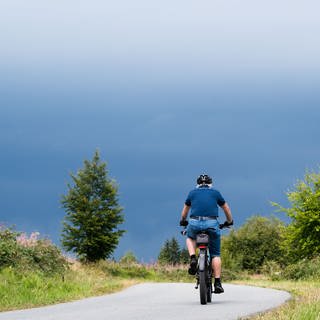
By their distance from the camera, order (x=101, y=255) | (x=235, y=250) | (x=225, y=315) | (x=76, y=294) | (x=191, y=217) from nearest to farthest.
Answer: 1. (x=225, y=315)
2. (x=191, y=217)
3. (x=76, y=294)
4. (x=101, y=255)
5. (x=235, y=250)

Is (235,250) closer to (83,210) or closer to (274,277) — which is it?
(83,210)

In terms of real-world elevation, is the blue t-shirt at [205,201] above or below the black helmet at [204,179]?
below

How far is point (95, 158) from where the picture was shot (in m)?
50.1

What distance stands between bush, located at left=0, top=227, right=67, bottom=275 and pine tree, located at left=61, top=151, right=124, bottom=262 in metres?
21.4

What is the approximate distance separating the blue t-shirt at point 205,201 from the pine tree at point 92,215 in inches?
1383

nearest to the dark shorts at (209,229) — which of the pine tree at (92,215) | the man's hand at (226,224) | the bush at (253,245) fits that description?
the man's hand at (226,224)

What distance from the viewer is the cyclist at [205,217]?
1177 centimetres

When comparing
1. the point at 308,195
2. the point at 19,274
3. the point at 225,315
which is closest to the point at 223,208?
the point at 225,315

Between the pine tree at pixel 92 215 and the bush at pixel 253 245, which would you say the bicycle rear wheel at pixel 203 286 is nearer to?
the pine tree at pixel 92 215

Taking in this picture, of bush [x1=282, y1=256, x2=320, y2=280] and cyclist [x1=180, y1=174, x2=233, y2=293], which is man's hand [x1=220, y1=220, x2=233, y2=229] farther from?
bush [x1=282, y1=256, x2=320, y2=280]

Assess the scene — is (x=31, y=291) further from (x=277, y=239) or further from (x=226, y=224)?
(x=277, y=239)

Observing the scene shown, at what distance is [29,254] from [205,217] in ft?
37.4

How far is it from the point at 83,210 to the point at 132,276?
7.50 meters

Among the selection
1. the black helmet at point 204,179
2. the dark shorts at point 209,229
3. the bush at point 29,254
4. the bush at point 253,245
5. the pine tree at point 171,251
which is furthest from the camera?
the pine tree at point 171,251
